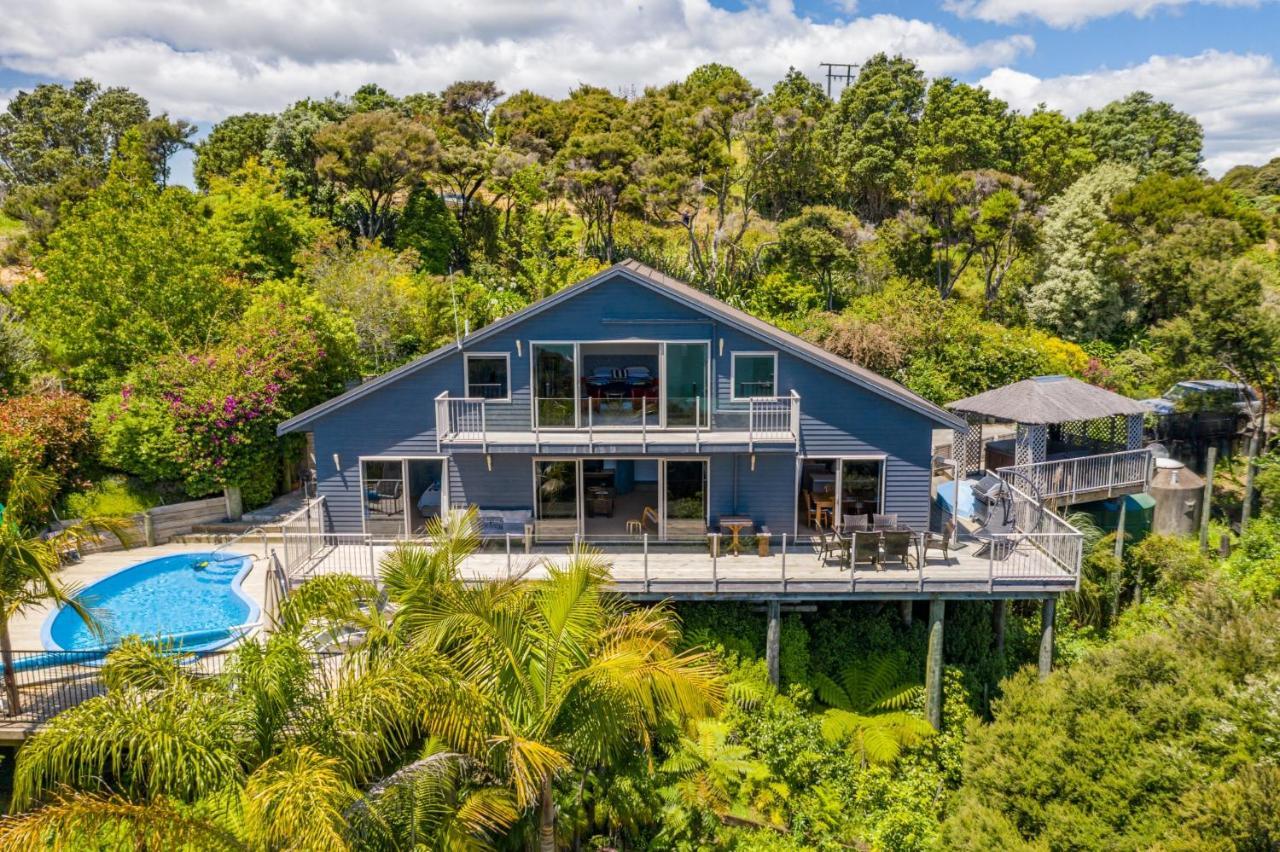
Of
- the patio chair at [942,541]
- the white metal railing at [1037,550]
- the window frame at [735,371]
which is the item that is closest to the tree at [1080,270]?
the white metal railing at [1037,550]

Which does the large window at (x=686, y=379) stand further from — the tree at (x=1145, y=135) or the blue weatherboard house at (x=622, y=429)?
the tree at (x=1145, y=135)

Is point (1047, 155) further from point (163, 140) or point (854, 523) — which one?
point (163, 140)

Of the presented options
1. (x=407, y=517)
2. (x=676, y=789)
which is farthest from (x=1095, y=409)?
(x=407, y=517)

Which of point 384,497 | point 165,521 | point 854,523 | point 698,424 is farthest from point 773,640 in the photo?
point 165,521

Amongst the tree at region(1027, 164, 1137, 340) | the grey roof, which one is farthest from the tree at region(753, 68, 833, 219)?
the grey roof

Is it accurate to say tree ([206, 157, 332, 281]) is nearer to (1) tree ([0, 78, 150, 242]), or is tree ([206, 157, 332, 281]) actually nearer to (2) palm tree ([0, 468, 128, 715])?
(2) palm tree ([0, 468, 128, 715])
